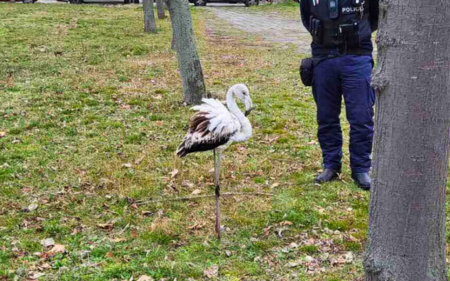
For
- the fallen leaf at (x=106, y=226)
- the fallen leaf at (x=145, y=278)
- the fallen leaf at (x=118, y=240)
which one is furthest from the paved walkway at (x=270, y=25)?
the fallen leaf at (x=145, y=278)

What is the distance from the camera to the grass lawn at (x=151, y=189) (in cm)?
384

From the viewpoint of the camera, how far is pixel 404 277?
2791mm

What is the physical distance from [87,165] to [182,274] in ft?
8.05

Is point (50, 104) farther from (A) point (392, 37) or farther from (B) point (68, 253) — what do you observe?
(A) point (392, 37)

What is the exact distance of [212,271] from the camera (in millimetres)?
3709

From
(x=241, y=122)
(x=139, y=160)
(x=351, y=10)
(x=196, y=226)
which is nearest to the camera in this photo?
(x=241, y=122)

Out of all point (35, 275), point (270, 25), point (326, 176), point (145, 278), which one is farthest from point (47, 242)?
point (270, 25)

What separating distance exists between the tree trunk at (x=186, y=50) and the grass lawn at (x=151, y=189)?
32cm

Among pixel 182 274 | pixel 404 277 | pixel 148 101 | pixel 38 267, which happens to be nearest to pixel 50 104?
pixel 148 101

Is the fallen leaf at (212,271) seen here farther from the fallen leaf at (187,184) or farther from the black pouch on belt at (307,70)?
the black pouch on belt at (307,70)

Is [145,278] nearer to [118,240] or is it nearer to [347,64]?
[118,240]

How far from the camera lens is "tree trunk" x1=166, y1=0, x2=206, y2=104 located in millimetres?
7754

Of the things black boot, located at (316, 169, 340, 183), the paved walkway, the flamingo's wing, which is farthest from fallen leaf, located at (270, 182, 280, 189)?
the paved walkway

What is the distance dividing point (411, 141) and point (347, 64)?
2.25 metres
